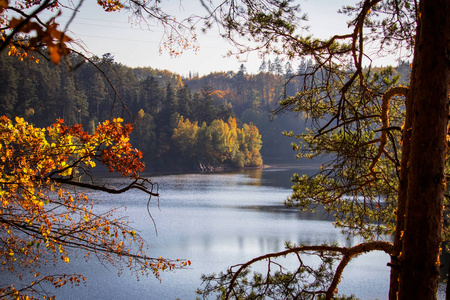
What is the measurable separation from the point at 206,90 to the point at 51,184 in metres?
44.3

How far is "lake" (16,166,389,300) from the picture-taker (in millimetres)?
10664

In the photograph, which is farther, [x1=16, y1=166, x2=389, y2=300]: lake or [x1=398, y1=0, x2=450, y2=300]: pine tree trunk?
[x1=16, y1=166, x2=389, y2=300]: lake

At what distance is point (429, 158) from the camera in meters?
2.04

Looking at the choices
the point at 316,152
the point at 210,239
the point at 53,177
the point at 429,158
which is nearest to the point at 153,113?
the point at 210,239

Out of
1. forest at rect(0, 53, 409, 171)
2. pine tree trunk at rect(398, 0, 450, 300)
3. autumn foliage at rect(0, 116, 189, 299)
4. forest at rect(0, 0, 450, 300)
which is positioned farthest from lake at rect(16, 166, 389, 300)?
forest at rect(0, 53, 409, 171)

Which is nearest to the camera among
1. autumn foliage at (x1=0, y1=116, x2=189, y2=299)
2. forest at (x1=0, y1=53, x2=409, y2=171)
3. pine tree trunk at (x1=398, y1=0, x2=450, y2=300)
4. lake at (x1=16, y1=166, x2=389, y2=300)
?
pine tree trunk at (x1=398, y1=0, x2=450, y2=300)

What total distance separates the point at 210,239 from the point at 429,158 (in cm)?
1364

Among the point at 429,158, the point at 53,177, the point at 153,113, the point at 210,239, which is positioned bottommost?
the point at 210,239

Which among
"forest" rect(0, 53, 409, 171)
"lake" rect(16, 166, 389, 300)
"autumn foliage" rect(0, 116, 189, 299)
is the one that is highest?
"forest" rect(0, 53, 409, 171)

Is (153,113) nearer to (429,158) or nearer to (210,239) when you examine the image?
(210,239)

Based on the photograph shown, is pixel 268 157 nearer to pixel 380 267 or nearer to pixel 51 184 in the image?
pixel 380 267

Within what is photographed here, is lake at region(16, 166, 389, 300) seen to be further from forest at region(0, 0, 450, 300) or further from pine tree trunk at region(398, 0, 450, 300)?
pine tree trunk at region(398, 0, 450, 300)

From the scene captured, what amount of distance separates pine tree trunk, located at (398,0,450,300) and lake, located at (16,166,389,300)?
873 centimetres

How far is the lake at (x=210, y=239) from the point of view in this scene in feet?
35.0
